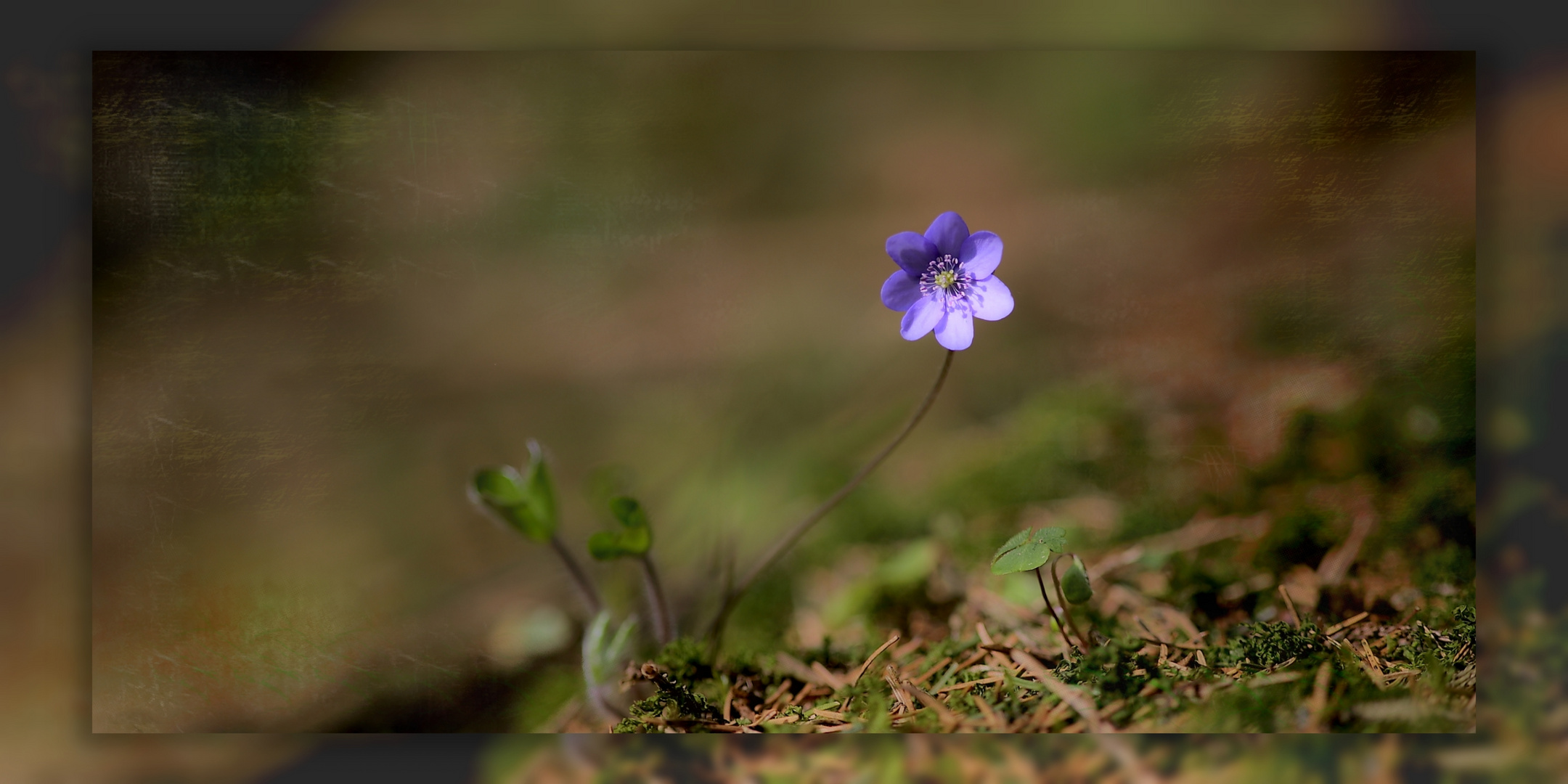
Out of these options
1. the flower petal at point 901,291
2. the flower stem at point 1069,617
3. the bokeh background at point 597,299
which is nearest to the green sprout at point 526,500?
the bokeh background at point 597,299

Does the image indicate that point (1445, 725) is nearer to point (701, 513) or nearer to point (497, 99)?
point (701, 513)

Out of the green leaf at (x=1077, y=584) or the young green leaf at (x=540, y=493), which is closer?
the green leaf at (x=1077, y=584)

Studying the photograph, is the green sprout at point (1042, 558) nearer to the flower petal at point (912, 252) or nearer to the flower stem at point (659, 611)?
the flower petal at point (912, 252)

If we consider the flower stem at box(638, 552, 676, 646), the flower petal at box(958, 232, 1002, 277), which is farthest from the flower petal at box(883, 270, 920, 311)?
the flower stem at box(638, 552, 676, 646)

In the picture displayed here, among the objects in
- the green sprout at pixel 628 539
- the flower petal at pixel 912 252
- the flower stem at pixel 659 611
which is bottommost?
the flower stem at pixel 659 611

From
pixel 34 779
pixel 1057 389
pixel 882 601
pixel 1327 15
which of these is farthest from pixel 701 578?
pixel 1327 15

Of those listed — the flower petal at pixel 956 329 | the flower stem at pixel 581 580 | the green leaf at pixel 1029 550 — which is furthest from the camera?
the flower stem at pixel 581 580
